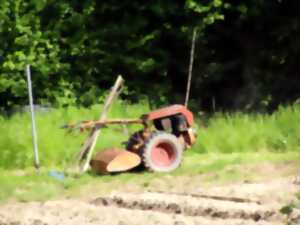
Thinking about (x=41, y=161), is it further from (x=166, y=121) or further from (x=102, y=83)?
(x=102, y=83)

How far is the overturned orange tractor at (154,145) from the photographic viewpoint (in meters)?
11.9

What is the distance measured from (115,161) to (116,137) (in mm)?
2334

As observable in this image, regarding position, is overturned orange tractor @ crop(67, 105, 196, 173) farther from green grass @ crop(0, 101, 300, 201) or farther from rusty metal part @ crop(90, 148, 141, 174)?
green grass @ crop(0, 101, 300, 201)

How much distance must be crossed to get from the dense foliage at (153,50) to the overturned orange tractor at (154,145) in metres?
4.65

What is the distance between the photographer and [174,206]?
30.5ft

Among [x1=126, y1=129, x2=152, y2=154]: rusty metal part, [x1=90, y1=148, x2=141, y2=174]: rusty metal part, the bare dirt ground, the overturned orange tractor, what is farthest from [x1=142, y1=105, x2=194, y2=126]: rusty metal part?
the bare dirt ground

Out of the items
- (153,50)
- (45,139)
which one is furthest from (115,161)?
(153,50)

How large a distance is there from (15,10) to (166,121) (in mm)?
5052

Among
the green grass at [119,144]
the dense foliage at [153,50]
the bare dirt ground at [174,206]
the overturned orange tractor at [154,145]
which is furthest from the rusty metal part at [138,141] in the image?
the dense foliage at [153,50]

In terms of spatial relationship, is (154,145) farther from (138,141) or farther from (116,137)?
(116,137)

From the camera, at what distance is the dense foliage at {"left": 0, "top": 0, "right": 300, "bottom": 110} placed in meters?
17.0

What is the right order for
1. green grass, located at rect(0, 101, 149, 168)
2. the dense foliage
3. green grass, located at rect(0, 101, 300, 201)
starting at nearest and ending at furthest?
1. green grass, located at rect(0, 101, 300, 201)
2. green grass, located at rect(0, 101, 149, 168)
3. the dense foliage

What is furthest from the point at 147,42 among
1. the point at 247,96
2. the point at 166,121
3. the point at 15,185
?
the point at 15,185

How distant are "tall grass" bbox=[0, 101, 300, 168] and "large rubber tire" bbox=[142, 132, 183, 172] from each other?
134cm
